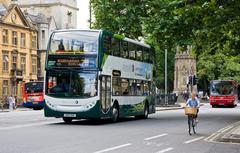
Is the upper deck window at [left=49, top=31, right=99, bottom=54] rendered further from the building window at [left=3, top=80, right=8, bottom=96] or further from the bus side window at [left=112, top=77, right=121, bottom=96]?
the building window at [left=3, top=80, right=8, bottom=96]

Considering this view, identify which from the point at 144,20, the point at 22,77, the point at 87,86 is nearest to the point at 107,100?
the point at 87,86

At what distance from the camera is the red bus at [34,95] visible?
178 ft

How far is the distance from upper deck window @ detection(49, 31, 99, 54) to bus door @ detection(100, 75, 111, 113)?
1430 mm

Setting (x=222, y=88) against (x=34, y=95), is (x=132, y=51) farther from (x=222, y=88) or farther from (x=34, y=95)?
(x=222, y=88)

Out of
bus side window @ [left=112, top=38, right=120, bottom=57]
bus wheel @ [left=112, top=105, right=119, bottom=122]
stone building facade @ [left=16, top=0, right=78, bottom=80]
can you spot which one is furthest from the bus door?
stone building facade @ [left=16, top=0, right=78, bottom=80]

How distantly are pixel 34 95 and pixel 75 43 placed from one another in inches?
1183

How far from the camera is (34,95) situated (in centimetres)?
5459

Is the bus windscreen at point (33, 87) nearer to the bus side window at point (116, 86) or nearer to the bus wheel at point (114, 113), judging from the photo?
the bus side window at point (116, 86)

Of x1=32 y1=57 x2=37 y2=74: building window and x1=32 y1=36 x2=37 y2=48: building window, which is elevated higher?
x1=32 y1=36 x2=37 y2=48: building window

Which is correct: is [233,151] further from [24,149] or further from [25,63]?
[25,63]

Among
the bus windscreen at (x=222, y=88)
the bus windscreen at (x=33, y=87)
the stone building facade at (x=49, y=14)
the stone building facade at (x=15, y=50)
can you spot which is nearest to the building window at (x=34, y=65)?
the stone building facade at (x=15, y=50)

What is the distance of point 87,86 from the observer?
25.2 m

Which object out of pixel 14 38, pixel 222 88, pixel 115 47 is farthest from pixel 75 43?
pixel 14 38

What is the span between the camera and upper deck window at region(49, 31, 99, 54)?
2520 cm
